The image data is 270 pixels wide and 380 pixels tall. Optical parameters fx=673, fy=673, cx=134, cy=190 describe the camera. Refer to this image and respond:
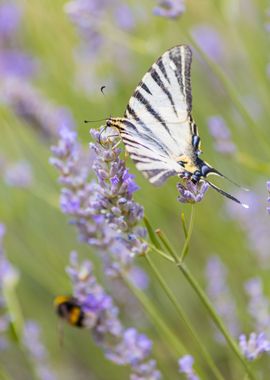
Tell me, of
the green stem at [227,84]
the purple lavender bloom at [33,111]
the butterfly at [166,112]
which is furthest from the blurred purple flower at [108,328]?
the purple lavender bloom at [33,111]

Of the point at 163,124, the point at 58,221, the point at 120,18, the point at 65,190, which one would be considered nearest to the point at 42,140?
the point at 58,221

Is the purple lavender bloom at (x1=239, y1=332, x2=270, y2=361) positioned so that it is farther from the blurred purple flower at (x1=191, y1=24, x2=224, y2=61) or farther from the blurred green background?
the blurred purple flower at (x1=191, y1=24, x2=224, y2=61)

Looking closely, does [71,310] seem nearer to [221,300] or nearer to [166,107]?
[166,107]

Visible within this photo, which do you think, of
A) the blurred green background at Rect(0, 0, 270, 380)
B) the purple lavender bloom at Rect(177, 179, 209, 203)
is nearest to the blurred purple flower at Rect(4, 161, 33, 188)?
the blurred green background at Rect(0, 0, 270, 380)

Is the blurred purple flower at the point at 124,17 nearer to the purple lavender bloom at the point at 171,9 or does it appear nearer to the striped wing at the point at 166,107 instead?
the purple lavender bloom at the point at 171,9

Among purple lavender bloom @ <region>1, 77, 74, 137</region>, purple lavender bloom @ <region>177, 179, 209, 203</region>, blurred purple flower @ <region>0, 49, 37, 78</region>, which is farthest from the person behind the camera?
blurred purple flower @ <region>0, 49, 37, 78</region>

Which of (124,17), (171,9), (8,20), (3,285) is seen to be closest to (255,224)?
(171,9)
